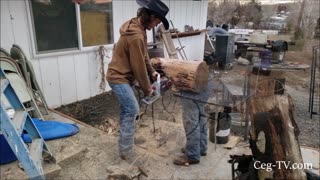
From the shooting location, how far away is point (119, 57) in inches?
93.9

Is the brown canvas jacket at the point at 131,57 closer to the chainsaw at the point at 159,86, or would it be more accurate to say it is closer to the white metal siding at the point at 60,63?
the chainsaw at the point at 159,86

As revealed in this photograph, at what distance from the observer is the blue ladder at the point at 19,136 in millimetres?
1742

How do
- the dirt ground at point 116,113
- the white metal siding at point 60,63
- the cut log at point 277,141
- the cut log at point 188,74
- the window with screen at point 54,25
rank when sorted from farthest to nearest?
the dirt ground at point 116,113 → the window with screen at point 54,25 → the white metal siding at point 60,63 → the cut log at point 188,74 → the cut log at point 277,141

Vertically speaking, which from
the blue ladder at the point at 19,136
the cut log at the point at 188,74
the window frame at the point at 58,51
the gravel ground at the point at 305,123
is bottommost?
the gravel ground at the point at 305,123

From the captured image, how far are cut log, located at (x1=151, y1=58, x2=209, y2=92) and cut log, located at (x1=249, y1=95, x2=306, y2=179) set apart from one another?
65 centimetres

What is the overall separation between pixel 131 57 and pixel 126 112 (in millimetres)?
565

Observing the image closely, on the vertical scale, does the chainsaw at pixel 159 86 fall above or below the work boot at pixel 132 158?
above

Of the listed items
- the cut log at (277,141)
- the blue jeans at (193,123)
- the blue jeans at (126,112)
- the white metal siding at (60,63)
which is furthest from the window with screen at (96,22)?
the cut log at (277,141)

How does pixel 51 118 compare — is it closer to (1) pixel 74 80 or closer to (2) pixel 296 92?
(1) pixel 74 80

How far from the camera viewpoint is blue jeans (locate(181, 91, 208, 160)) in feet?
8.09

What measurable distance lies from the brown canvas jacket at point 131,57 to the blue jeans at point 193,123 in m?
0.42

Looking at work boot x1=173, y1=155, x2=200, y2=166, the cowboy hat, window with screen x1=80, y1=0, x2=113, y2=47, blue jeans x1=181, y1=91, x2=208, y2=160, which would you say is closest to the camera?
the cowboy hat

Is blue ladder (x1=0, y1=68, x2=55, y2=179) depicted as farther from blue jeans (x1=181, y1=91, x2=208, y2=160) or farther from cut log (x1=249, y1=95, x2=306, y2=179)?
cut log (x1=249, y1=95, x2=306, y2=179)

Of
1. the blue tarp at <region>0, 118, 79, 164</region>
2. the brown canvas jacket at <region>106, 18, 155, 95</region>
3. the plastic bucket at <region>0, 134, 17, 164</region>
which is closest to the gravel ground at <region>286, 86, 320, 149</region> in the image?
the brown canvas jacket at <region>106, 18, 155, 95</region>
